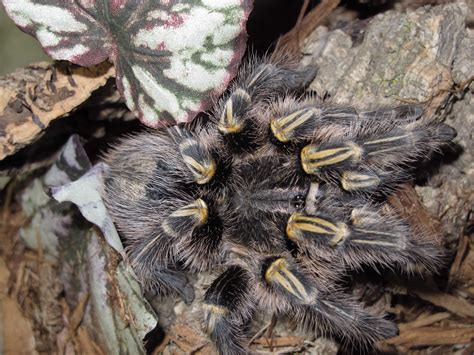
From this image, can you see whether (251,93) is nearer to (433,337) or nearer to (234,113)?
(234,113)

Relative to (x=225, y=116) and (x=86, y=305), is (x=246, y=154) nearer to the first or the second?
(x=225, y=116)

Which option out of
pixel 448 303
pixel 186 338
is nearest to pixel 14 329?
pixel 186 338

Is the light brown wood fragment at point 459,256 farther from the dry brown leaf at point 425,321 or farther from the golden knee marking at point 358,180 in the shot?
the golden knee marking at point 358,180

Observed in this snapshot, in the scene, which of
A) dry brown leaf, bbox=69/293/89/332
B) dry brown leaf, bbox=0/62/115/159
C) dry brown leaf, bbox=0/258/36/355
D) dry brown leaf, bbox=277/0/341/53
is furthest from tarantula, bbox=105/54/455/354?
dry brown leaf, bbox=0/258/36/355

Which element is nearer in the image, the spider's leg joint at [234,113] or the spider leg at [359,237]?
the spider leg at [359,237]

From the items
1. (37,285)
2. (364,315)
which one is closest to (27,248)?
(37,285)

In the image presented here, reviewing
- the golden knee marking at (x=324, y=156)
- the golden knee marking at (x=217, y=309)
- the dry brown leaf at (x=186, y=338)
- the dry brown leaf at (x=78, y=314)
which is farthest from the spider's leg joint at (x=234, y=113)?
the dry brown leaf at (x=78, y=314)

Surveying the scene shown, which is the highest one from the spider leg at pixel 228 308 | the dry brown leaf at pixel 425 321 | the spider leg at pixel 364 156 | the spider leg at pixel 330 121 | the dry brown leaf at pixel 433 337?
the spider leg at pixel 330 121
